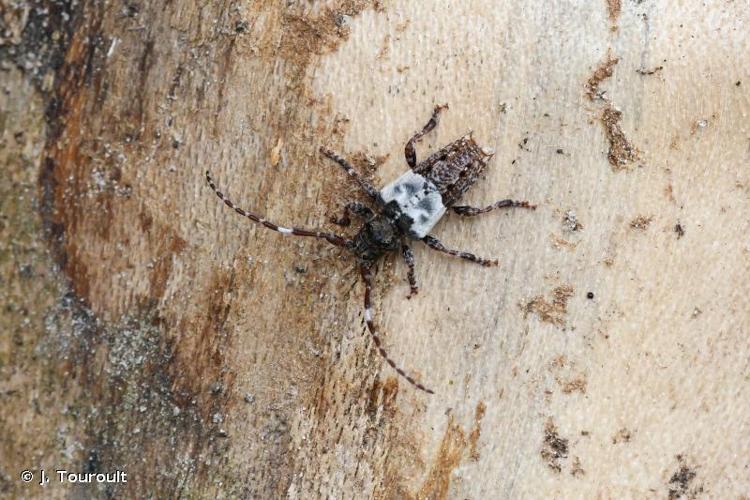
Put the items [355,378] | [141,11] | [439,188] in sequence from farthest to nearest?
1. [439,188]
2. [355,378]
3. [141,11]

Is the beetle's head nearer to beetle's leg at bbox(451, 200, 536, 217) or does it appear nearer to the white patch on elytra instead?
the white patch on elytra

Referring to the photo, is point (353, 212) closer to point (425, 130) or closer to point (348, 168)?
point (348, 168)

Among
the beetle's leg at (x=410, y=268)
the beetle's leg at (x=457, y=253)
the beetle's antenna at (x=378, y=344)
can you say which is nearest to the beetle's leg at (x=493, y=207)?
the beetle's leg at (x=457, y=253)

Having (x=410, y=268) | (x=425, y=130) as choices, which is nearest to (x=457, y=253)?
(x=410, y=268)

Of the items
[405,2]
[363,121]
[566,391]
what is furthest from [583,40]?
[566,391]

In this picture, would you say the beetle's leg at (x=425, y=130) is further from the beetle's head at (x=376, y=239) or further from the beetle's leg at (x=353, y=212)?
the beetle's head at (x=376, y=239)

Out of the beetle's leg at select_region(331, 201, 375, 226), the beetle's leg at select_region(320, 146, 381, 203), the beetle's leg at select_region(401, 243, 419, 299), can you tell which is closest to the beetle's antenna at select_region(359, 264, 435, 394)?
the beetle's leg at select_region(401, 243, 419, 299)

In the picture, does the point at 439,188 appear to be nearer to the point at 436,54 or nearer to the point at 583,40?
the point at 436,54
